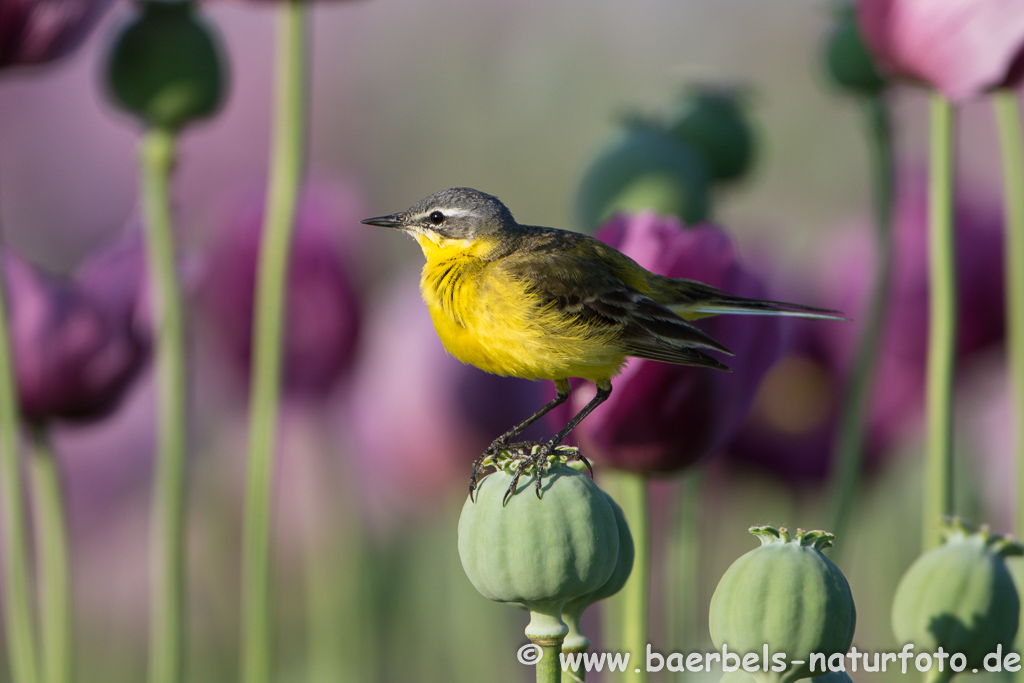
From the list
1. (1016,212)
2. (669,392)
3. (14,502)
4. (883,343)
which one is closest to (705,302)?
(669,392)

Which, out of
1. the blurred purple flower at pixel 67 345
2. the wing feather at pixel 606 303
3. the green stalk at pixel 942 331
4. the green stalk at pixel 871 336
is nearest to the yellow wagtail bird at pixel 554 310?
the wing feather at pixel 606 303

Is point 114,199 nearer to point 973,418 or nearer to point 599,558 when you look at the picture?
point 973,418

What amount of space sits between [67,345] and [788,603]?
1.91ft

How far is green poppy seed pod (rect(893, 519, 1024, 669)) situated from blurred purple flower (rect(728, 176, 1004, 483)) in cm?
52

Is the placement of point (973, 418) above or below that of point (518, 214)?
below

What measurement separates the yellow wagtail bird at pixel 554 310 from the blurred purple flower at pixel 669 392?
0.05m

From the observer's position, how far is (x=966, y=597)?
0.46 metres

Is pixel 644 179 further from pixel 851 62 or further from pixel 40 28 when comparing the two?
pixel 40 28

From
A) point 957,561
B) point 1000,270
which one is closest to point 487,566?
point 957,561

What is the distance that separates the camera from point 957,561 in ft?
1.51

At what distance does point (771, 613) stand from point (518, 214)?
2271mm

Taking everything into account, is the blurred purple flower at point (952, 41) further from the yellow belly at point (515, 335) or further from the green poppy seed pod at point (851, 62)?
the yellow belly at point (515, 335)

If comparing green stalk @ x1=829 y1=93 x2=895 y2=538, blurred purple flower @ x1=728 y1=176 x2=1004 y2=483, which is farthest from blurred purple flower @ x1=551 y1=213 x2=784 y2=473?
blurred purple flower @ x1=728 y1=176 x2=1004 y2=483

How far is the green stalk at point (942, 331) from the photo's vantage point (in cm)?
61
